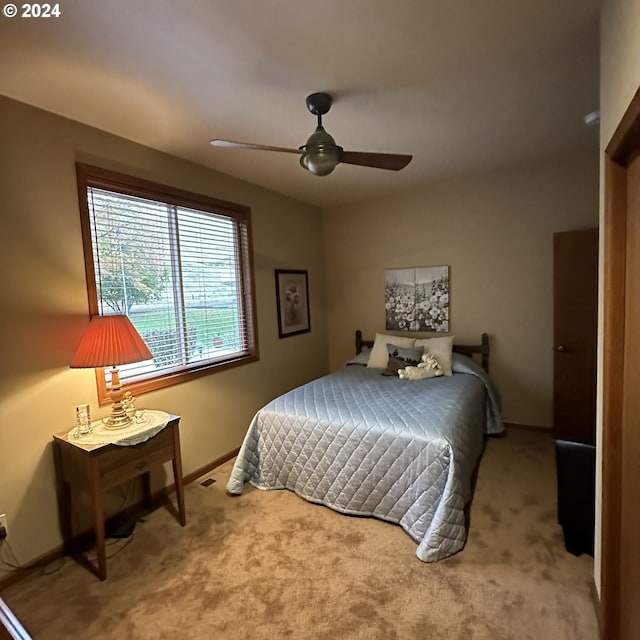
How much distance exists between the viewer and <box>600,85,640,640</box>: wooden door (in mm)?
1254

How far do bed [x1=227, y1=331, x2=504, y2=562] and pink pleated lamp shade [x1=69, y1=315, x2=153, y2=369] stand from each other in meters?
1.05

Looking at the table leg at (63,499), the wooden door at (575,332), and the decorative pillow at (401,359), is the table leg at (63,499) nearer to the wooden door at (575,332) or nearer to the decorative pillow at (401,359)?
the decorative pillow at (401,359)

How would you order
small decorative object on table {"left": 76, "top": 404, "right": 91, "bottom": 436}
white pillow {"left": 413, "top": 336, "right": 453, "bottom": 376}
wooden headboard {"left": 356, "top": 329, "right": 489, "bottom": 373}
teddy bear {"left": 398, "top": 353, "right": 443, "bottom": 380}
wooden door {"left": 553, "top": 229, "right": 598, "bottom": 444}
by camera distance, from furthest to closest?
wooden headboard {"left": 356, "top": 329, "right": 489, "bottom": 373} < white pillow {"left": 413, "top": 336, "right": 453, "bottom": 376} < teddy bear {"left": 398, "top": 353, "right": 443, "bottom": 380} < wooden door {"left": 553, "top": 229, "right": 598, "bottom": 444} < small decorative object on table {"left": 76, "top": 404, "right": 91, "bottom": 436}

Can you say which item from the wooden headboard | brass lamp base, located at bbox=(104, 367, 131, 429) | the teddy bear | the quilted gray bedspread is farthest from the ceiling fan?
the wooden headboard

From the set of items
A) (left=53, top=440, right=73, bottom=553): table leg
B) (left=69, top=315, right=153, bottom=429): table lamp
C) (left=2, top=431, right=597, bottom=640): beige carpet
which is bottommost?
(left=2, top=431, right=597, bottom=640): beige carpet

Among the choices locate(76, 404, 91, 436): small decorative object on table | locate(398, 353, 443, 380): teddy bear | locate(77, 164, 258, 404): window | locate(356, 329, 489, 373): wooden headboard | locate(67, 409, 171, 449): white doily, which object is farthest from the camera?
locate(356, 329, 489, 373): wooden headboard

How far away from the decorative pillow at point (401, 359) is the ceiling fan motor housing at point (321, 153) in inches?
82.6

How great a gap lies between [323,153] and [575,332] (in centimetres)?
269

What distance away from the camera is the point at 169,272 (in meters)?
2.84

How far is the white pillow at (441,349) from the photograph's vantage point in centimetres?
351

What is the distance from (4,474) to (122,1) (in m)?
2.21

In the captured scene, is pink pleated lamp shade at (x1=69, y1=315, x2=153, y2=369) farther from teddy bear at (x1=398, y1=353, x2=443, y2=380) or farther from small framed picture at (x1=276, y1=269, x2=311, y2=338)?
teddy bear at (x1=398, y1=353, x2=443, y2=380)

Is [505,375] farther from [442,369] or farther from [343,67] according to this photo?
[343,67]

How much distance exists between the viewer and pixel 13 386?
1.95 metres
